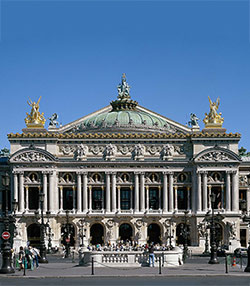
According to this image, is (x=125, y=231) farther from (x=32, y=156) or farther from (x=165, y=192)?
(x=32, y=156)

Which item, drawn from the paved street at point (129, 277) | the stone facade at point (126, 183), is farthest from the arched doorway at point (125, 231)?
the paved street at point (129, 277)

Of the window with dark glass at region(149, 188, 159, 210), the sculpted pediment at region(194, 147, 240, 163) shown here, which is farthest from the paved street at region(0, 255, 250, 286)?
the window with dark glass at region(149, 188, 159, 210)

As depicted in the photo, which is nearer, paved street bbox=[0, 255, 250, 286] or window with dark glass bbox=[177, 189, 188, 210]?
paved street bbox=[0, 255, 250, 286]

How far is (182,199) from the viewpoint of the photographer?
112188mm

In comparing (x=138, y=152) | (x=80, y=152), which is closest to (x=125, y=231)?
(x=138, y=152)

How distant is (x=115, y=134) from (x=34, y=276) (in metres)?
63.6

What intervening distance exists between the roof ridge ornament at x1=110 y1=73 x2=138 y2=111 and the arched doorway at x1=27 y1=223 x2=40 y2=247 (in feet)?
107

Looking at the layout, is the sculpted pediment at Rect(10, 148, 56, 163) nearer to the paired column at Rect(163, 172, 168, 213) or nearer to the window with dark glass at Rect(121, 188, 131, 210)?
the window with dark glass at Rect(121, 188, 131, 210)

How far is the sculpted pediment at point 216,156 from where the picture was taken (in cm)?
11031

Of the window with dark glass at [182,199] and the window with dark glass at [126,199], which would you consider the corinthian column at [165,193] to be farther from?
the window with dark glass at [126,199]

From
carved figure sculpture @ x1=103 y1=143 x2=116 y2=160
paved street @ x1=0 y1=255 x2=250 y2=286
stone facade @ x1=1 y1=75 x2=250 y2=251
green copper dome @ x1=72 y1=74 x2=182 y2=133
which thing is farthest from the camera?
green copper dome @ x1=72 y1=74 x2=182 y2=133

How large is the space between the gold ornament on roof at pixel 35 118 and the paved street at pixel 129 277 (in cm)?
5559

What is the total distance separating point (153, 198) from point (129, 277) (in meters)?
61.2

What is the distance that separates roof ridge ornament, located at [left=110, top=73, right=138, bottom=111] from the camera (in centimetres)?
13225
